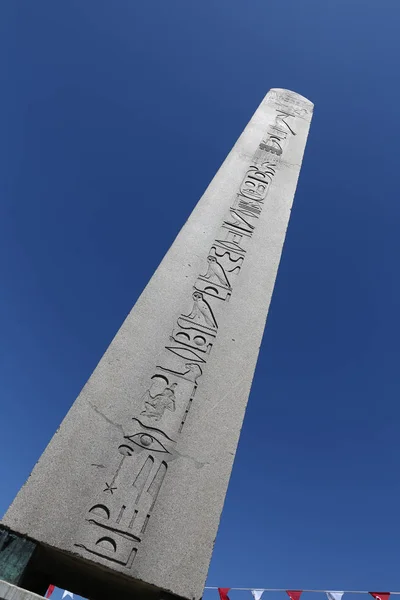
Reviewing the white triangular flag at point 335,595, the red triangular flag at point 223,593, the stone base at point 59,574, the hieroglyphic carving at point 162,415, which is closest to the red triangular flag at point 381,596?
the white triangular flag at point 335,595

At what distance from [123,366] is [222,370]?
22.2 inches

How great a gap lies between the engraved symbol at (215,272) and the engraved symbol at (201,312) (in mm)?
234

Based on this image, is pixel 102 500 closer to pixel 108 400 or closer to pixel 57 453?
pixel 57 453

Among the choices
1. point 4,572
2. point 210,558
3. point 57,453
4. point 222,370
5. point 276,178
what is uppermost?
point 276,178

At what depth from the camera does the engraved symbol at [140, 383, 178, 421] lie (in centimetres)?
257

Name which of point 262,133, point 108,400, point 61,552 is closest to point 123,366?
point 108,400

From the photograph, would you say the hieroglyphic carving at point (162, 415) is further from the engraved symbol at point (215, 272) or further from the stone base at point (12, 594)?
the stone base at point (12, 594)

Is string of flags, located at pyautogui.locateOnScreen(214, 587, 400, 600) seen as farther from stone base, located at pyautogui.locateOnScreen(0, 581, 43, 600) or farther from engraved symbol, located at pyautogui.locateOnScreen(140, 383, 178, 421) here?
stone base, located at pyautogui.locateOnScreen(0, 581, 43, 600)

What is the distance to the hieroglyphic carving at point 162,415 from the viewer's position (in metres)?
2.10

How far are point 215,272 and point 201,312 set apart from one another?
0.45 metres

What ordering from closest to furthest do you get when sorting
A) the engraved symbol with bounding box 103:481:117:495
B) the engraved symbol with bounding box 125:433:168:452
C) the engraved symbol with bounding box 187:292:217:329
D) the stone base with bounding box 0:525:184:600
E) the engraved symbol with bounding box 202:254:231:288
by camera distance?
the stone base with bounding box 0:525:184:600 → the engraved symbol with bounding box 103:481:117:495 → the engraved symbol with bounding box 125:433:168:452 → the engraved symbol with bounding box 187:292:217:329 → the engraved symbol with bounding box 202:254:231:288

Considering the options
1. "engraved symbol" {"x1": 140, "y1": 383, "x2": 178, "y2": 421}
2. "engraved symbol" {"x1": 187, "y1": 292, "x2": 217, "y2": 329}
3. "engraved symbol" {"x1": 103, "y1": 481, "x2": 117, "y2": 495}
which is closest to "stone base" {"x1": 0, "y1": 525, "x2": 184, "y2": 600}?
"engraved symbol" {"x1": 103, "y1": 481, "x2": 117, "y2": 495}

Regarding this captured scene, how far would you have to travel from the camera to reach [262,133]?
5.55 meters

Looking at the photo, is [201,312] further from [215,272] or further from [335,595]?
[335,595]
